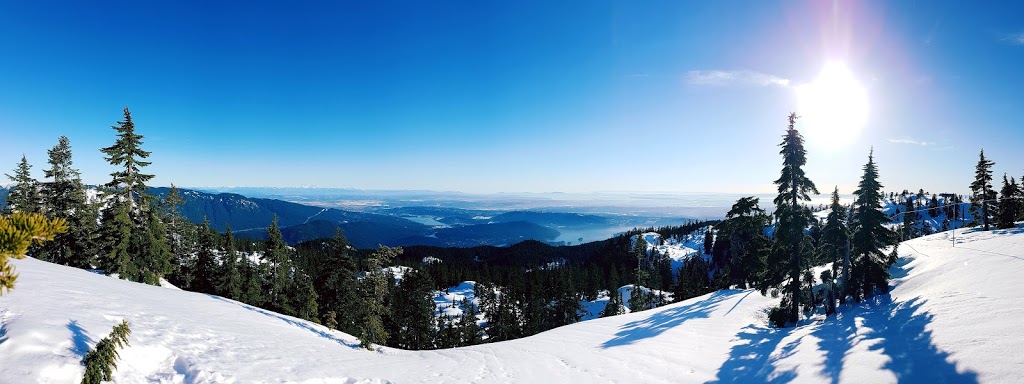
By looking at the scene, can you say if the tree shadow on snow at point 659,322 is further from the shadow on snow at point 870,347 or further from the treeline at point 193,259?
the treeline at point 193,259

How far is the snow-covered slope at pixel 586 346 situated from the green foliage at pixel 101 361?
229 millimetres

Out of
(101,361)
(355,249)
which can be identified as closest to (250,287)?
(355,249)

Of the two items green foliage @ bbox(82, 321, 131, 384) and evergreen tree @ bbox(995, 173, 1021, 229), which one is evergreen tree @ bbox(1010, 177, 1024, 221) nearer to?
evergreen tree @ bbox(995, 173, 1021, 229)

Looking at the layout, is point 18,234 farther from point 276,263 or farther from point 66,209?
point 66,209

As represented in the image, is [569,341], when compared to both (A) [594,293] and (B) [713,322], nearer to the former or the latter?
(B) [713,322]

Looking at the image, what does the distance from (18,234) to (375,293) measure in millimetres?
20162

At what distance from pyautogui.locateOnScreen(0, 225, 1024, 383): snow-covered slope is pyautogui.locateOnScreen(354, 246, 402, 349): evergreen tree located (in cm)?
224

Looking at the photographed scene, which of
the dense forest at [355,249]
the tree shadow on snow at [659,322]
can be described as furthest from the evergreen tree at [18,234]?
the tree shadow on snow at [659,322]

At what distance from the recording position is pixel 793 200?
2452cm

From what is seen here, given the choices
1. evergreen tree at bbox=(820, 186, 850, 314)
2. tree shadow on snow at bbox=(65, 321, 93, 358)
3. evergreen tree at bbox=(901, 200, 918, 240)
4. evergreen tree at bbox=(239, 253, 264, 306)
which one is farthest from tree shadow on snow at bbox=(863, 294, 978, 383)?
evergreen tree at bbox=(239, 253, 264, 306)

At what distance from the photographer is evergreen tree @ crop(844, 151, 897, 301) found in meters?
22.2

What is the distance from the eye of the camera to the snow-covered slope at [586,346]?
8.05 meters

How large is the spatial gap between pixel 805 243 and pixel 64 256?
208ft

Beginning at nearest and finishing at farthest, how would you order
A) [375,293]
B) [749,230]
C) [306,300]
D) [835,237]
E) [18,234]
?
[18,234] → [375,293] → [835,237] → [749,230] → [306,300]
